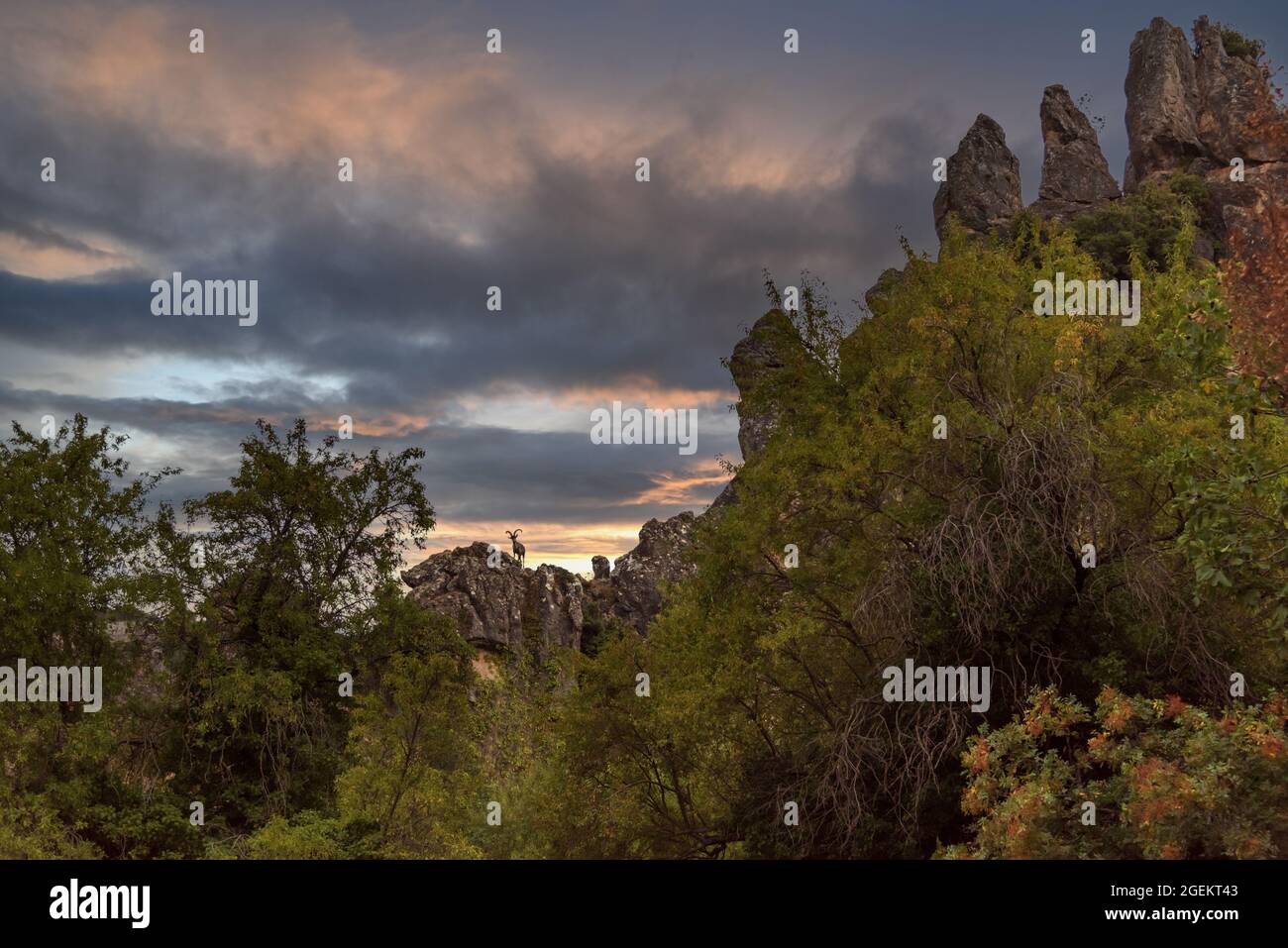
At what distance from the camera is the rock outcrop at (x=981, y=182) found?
65688 millimetres

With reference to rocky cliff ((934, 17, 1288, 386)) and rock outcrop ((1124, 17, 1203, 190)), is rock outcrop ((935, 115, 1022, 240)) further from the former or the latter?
rock outcrop ((1124, 17, 1203, 190))

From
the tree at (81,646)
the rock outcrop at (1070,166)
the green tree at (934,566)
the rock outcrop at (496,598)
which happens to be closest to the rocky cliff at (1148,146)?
the rock outcrop at (1070,166)

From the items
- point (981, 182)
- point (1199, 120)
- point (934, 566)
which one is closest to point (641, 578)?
point (981, 182)

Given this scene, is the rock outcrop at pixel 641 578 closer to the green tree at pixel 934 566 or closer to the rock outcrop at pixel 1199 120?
the rock outcrop at pixel 1199 120

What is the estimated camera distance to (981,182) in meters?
66.8

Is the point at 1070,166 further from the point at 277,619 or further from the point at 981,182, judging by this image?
the point at 277,619

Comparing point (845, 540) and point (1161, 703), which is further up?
point (845, 540)

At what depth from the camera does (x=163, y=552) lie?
89.7ft

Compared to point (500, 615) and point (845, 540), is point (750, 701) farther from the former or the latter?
point (500, 615)

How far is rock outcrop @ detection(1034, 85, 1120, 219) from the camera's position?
215 ft

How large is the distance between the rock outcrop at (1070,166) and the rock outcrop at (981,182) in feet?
7.16

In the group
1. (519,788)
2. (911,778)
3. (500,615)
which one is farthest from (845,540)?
(500,615)

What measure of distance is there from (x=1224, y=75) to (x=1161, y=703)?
74.6 metres

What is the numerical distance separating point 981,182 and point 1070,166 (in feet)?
21.8
